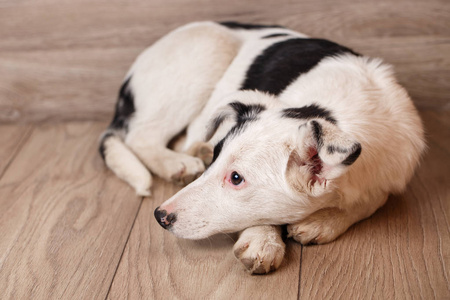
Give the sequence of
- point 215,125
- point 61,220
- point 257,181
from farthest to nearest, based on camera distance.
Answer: point 61,220, point 215,125, point 257,181

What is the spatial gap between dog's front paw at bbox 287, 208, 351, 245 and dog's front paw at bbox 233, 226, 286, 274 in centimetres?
8

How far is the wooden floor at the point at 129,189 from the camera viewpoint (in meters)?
1.76

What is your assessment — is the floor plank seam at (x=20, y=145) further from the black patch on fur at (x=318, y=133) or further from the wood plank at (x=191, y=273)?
the black patch on fur at (x=318, y=133)

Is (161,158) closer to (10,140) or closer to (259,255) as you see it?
(259,255)

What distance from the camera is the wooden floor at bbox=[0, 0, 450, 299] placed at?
176cm

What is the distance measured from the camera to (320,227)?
1.88 metres

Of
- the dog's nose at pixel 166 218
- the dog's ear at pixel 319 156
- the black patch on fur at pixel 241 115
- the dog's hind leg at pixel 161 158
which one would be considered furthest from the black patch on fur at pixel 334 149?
the dog's hind leg at pixel 161 158

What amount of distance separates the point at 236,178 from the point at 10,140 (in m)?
1.71

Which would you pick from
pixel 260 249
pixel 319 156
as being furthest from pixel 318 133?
pixel 260 249

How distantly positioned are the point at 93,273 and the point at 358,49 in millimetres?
1857

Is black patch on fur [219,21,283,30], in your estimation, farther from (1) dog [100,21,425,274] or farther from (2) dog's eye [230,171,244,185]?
(2) dog's eye [230,171,244,185]

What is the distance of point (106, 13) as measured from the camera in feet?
8.98

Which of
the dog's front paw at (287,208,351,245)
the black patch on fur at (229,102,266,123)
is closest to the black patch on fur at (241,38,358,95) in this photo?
the black patch on fur at (229,102,266,123)

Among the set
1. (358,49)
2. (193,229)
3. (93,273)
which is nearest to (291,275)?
(193,229)
